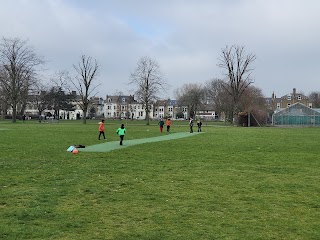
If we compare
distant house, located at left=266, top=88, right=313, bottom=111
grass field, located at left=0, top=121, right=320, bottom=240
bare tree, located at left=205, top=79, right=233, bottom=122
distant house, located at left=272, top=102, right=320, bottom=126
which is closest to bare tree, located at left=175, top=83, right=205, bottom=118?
bare tree, located at left=205, top=79, right=233, bottom=122

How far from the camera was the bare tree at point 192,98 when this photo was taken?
129625 millimetres

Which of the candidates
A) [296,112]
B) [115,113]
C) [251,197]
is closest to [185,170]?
[251,197]

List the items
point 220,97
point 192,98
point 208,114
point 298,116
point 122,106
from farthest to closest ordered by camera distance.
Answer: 1. point 122,106
2. point 208,114
3. point 192,98
4. point 220,97
5. point 298,116

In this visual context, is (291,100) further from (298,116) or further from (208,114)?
(298,116)

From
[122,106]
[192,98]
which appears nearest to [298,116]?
[192,98]

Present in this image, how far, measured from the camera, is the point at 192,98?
130m

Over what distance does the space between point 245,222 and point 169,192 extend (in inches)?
117

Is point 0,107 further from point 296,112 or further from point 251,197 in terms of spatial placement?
point 251,197

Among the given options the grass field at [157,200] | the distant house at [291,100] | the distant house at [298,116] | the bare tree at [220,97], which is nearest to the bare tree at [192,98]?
the bare tree at [220,97]

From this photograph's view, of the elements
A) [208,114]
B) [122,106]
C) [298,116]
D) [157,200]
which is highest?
[122,106]

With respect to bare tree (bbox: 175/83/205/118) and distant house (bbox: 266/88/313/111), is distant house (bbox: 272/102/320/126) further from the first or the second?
distant house (bbox: 266/88/313/111)

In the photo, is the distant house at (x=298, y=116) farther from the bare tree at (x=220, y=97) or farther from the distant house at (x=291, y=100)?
the distant house at (x=291, y=100)

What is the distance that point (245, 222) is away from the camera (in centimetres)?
714

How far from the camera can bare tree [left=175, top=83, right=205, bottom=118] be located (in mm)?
129625
